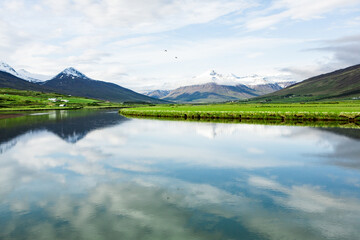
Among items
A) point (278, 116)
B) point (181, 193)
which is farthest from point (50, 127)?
point (278, 116)

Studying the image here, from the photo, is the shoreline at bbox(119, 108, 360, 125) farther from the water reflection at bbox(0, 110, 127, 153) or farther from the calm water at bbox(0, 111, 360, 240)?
the calm water at bbox(0, 111, 360, 240)

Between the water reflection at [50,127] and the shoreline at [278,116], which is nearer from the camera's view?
Result: the water reflection at [50,127]

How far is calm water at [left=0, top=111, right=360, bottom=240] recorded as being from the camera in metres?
12.4

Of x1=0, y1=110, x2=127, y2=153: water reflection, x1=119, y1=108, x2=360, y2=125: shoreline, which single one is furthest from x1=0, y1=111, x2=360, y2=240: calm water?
x1=119, y1=108, x2=360, y2=125: shoreline

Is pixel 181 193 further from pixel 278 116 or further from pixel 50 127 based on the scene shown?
pixel 278 116

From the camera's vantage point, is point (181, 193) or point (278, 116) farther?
point (278, 116)

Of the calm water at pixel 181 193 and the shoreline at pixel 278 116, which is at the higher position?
the shoreline at pixel 278 116

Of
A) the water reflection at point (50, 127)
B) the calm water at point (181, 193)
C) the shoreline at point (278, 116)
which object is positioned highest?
the shoreline at point (278, 116)

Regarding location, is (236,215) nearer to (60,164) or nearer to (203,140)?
(60,164)

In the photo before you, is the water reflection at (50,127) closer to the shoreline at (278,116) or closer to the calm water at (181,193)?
the calm water at (181,193)

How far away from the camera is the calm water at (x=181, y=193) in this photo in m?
12.4

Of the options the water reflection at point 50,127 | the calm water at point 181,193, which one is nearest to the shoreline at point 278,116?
the water reflection at point 50,127

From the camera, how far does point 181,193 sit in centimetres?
1698

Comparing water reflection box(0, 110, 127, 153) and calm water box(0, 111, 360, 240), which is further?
water reflection box(0, 110, 127, 153)
